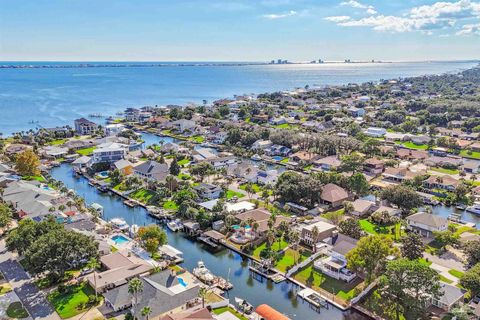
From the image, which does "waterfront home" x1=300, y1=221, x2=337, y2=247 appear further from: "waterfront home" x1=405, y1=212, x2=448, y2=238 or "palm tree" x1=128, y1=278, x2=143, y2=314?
"palm tree" x1=128, y1=278, x2=143, y2=314

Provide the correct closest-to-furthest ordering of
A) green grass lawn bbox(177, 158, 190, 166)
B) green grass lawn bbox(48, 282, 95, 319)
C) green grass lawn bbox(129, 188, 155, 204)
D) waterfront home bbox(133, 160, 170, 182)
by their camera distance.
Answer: green grass lawn bbox(48, 282, 95, 319)
green grass lawn bbox(129, 188, 155, 204)
waterfront home bbox(133, 160, 170, 182)
green grass lawn bbox(177, 158, 190, 166)

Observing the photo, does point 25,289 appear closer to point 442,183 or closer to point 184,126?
point 442,183

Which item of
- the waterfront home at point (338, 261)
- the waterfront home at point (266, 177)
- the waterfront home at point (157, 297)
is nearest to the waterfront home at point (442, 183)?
the waterfront home at point (266, 177)

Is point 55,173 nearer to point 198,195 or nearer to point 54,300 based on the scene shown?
point 198,195

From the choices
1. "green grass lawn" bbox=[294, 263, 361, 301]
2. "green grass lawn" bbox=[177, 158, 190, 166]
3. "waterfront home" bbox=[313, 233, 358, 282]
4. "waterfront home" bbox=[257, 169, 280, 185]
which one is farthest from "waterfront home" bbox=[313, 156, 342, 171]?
"green grass lawn" bbox=[294, 263, 361, 301]

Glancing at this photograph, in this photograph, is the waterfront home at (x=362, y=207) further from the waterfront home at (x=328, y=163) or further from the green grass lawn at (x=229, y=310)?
the green grass lawn at (x=229, y=310)

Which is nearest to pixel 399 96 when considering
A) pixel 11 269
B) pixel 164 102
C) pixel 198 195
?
pixel 164 102
